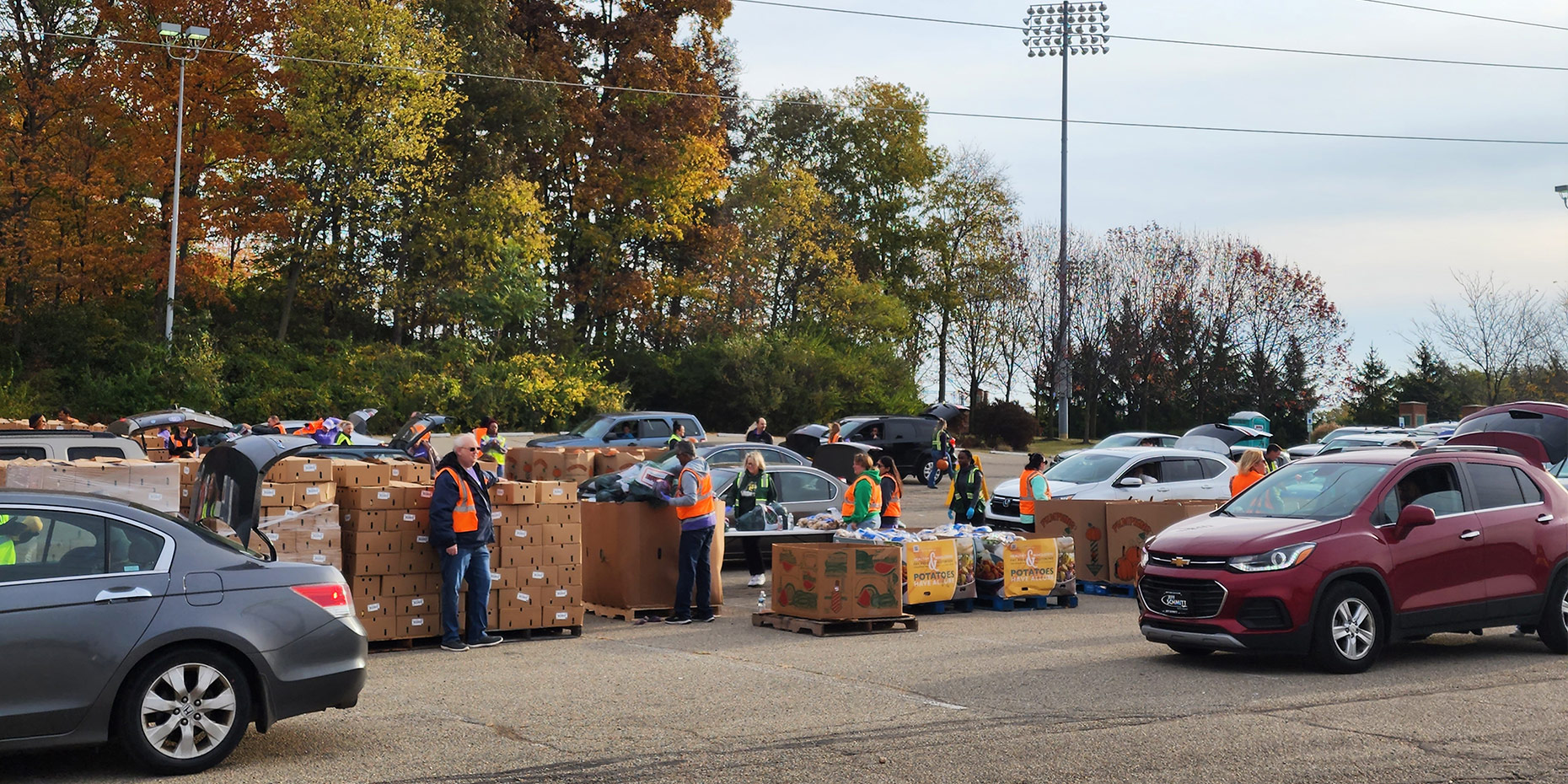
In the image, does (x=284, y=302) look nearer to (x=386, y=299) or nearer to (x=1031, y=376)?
(x=386, y=299)

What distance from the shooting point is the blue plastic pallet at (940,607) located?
14.5 m

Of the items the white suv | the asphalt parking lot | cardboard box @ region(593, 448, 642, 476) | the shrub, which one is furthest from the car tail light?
the shrub

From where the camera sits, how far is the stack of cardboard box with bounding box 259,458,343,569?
37.2 ft

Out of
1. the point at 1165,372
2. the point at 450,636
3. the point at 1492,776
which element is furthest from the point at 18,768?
the point at 1165,372

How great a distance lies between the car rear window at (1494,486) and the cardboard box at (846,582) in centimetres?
503

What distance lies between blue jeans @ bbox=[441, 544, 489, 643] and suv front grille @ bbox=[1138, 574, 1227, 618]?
566cm

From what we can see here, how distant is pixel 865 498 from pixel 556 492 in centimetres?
398

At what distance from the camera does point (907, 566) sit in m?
13.8

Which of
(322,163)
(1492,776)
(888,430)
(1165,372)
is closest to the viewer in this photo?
(1492,776)

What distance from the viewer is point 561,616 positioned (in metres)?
12.7

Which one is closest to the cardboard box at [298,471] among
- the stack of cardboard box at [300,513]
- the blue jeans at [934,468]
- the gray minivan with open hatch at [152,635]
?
the stack of cardboard box at [300,513]

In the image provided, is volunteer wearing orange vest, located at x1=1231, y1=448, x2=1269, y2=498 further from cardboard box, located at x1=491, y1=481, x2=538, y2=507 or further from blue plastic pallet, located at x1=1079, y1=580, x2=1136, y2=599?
cardboard box, located at x1=491, y1=481, x2=538, y2=507

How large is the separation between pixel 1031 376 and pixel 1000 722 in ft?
184

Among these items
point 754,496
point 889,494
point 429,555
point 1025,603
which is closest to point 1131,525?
point 1025,603
